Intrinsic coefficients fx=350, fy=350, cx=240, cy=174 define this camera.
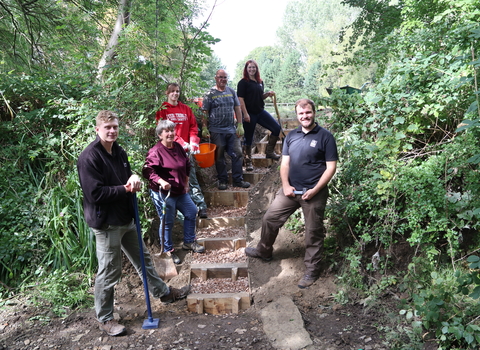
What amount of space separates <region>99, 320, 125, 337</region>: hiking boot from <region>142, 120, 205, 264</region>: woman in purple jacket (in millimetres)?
1275

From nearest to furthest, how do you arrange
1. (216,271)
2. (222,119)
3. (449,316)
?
1. (449,316)
2. (216,271)
3. (222,119)

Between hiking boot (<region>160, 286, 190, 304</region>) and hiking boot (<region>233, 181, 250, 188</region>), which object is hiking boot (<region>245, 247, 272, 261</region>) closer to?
hiking boot (<region>160, 286, 190, 304</region>)

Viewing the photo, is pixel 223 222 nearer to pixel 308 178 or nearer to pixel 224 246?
pixel 224 246

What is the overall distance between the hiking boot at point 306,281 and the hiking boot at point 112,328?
6.10ft

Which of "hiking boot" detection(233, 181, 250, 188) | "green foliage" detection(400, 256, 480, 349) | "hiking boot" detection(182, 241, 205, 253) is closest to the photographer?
"green foliage" detection(400, 256, 480, 349)

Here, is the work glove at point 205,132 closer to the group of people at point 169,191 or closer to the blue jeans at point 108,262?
the group of people at point 169,191

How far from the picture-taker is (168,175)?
164 inches

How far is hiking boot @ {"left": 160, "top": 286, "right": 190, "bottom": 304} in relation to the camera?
152 inches

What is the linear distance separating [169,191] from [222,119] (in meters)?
2.07

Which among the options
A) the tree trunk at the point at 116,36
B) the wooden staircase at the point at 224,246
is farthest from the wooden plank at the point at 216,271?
the tree trunk at the point at 116,36

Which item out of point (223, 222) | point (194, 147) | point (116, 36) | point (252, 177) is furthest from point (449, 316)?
point (116, 36)

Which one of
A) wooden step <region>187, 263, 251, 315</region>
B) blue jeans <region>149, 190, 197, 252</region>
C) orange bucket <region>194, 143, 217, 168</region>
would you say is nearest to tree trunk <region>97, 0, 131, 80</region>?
orange bucket <region>194, 143, 217, 168</region>

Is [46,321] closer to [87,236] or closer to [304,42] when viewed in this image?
[87,236]

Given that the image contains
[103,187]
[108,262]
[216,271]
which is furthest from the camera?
[216,271]
